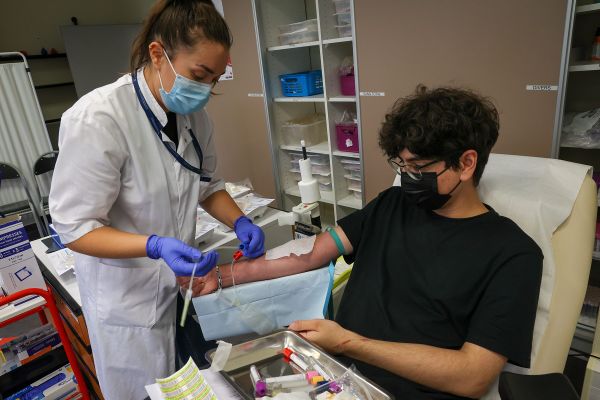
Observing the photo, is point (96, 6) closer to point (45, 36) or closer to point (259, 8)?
point (45, 36)

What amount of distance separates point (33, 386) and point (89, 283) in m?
0.99

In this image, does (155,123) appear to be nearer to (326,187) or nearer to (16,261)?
(16,261)

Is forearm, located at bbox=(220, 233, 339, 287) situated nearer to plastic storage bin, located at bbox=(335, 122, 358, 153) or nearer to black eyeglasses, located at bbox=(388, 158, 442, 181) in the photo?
black eyeglasses, located at bbox=(388, 158, 442, 181)

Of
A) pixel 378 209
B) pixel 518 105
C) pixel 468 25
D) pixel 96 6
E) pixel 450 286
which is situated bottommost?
pixel 450 286

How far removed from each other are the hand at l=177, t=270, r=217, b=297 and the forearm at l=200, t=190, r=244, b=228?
0.29 m

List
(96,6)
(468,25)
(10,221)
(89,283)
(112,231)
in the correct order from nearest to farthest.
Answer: (112,231) < (89,283) < (10,221) < (468,25) < (96,6)

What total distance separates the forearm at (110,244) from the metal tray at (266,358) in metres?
0.34

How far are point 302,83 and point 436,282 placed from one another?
1.80m

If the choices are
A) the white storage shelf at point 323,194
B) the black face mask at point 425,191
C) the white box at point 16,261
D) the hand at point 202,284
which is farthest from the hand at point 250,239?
the white storage shelf at point 323,194

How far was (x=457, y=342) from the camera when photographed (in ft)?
3.50

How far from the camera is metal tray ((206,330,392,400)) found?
2.85 ft

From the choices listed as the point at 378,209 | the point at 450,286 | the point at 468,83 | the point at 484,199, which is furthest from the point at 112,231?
the point at 468,83

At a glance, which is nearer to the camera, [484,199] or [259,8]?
[484,199]

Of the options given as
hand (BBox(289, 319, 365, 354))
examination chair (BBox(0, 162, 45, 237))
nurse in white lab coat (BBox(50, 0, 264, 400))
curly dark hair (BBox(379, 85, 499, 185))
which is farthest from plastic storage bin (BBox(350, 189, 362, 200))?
examination chair (BBox(0, 162, 45, 237))
